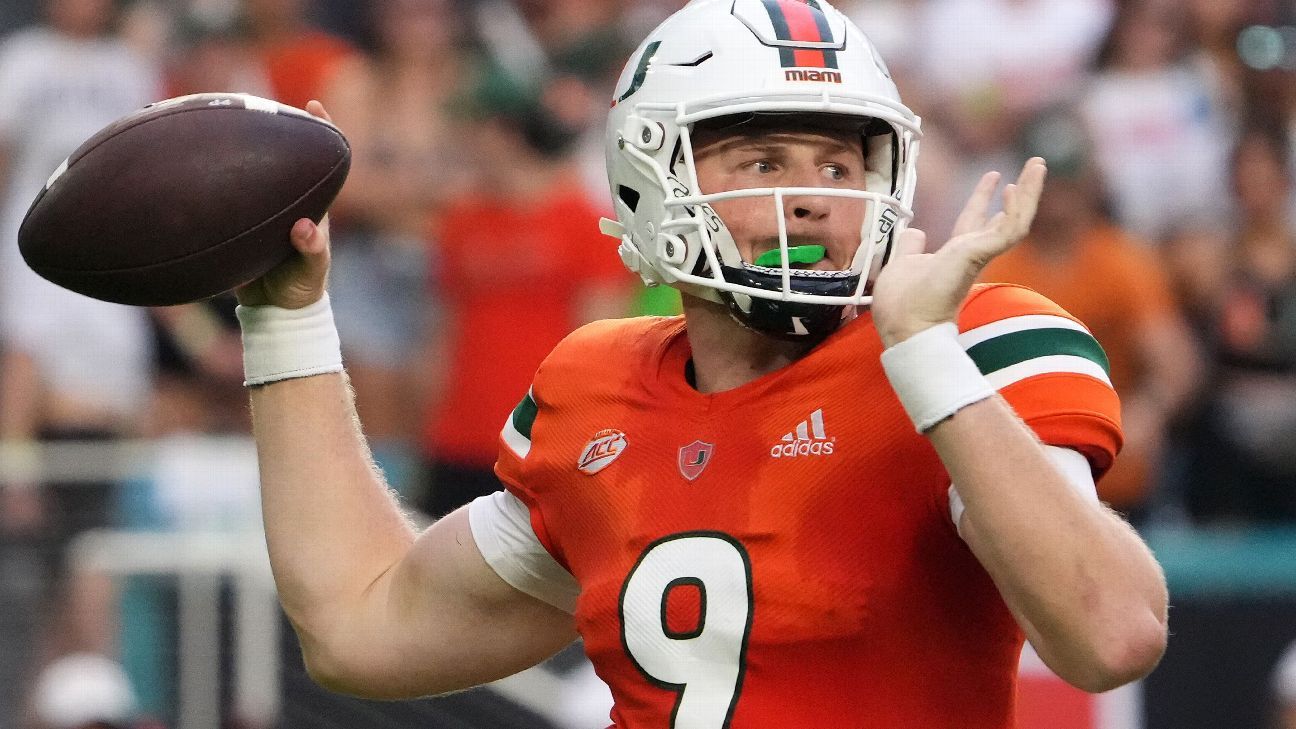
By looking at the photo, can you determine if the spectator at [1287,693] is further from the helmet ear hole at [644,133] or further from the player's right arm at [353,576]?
the helmet ear hole at [644,133]

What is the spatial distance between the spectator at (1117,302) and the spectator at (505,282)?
127 centimetres

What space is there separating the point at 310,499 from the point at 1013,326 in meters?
1.10

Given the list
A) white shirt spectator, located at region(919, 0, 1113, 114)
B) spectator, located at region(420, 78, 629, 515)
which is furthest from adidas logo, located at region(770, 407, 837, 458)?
white shirt spectator, located at region(919, 0, 1113, 114)

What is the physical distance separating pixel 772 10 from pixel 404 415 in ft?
12.8

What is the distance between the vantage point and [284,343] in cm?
275

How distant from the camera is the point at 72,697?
15.4 feet

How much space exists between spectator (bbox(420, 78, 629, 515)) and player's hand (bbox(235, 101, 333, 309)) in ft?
9.64

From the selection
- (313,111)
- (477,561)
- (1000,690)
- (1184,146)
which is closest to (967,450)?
(1000,690)

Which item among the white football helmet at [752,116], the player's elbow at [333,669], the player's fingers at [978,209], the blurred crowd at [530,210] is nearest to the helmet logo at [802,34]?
the white football helmet at [752,116]

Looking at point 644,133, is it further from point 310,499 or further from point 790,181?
point 310,499

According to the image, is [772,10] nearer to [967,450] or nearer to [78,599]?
[967,450]

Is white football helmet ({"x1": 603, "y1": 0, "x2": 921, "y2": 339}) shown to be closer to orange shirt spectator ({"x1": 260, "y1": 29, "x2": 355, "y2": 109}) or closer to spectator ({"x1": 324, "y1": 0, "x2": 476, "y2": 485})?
spectator ({"x1": 324, "y1": 0, "x2": 476, "y2": 485})

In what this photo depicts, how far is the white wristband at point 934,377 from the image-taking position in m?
2.00

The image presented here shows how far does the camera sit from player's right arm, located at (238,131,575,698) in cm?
272
